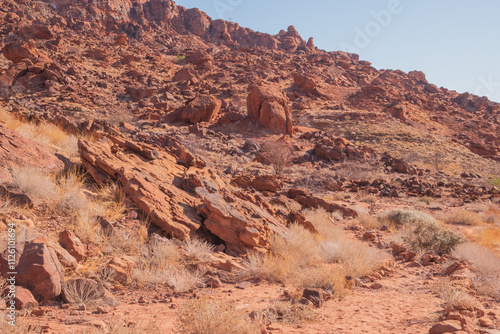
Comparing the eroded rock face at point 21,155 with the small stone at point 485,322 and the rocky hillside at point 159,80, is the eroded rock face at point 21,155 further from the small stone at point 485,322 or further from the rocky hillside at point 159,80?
the small stone at point 485,322

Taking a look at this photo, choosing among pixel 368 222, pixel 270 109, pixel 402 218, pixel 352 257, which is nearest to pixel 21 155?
pixel 352 257

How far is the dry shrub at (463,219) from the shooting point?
10.5 metres

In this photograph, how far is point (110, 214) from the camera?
16.0 ft

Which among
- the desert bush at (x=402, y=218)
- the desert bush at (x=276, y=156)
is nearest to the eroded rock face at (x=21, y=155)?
the desert bush at (x=402, y=218)

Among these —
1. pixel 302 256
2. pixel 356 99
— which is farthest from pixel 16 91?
pixel 356 99

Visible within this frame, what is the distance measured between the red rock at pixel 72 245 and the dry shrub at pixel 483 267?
210 inches

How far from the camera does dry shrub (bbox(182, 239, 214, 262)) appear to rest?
4629mm

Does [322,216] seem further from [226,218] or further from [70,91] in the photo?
[70,91]

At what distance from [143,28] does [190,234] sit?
6625cm

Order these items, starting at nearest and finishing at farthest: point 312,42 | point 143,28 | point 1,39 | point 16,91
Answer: point 16,91, point 1,39, point 143,28, point 312,42

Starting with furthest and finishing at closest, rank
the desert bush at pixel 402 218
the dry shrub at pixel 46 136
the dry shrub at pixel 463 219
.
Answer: the dry shrub at pixel 463 219, the desert bush at pixel 402 218, the dry shrub at pixel 46 136

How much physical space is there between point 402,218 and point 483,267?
4.43m

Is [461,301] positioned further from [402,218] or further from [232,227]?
[402,218]

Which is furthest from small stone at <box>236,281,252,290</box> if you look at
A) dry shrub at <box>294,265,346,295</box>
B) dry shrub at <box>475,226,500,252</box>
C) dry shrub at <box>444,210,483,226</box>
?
dry shrub at <box>444,210,483,226</box>
